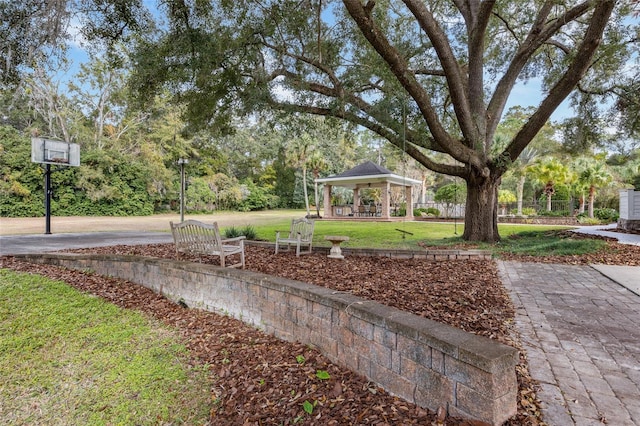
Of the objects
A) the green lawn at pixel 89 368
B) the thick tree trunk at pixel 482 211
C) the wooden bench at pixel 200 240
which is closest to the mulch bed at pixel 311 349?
the green lawn at pixel 89 368

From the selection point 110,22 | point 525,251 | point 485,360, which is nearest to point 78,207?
point 110,22

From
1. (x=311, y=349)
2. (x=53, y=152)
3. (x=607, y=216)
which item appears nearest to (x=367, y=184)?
(x=607, y=216)

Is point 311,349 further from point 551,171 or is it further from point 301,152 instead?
point 301,152

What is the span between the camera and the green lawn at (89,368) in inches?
105

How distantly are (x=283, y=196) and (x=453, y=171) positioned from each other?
33.0m

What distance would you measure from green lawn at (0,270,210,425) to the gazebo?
18.7 metres

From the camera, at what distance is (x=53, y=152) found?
43.4ft

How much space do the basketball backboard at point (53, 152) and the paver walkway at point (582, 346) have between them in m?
15.0

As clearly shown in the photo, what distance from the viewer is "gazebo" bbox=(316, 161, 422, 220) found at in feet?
73.3

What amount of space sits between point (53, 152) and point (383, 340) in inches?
600

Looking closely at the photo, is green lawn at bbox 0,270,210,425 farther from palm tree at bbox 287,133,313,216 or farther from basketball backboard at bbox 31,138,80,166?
palm tree at bbox 287,133,313,216

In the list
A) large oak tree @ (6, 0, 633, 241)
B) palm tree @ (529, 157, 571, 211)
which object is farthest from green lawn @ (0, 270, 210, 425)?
palm tree @ (529, 157, 571, 211)

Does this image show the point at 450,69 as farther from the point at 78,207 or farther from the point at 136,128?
the point at 136,128

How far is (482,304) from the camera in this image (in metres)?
3.79
